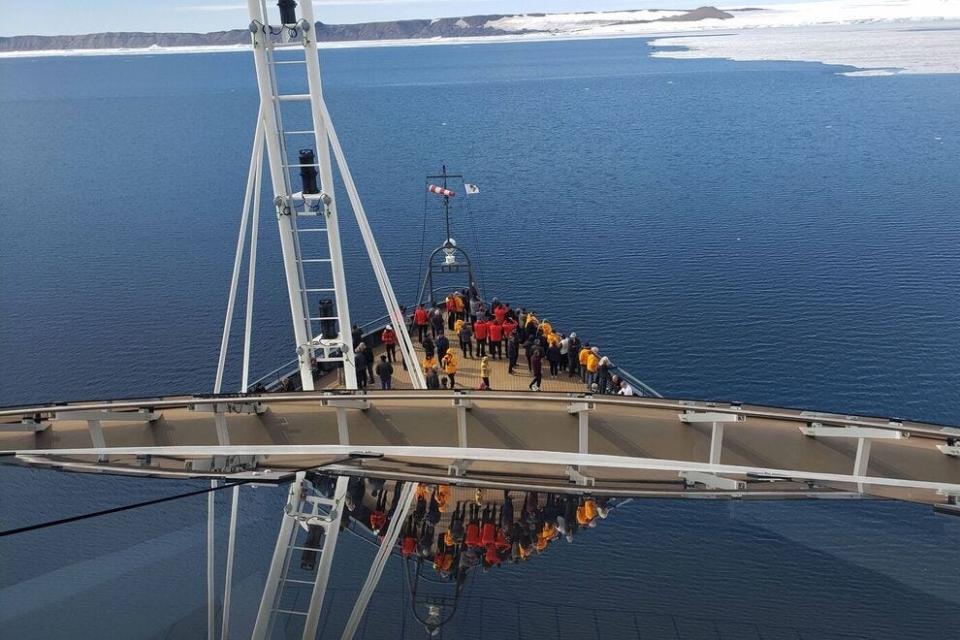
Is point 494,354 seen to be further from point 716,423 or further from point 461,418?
point 716,423

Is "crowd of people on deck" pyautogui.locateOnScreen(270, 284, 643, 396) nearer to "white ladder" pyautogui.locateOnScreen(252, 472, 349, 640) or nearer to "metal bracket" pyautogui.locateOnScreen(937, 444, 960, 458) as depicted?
"metal bracket" pyautogui.locateOnScreen(937, 444, 960, 458)

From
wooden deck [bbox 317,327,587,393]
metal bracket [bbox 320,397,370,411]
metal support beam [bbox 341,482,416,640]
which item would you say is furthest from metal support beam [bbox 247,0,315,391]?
metal support beam [bbox 341,482,416,640]

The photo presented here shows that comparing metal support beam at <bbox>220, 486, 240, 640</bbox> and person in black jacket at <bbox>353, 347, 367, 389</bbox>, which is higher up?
metal support beam at <bbox>220, 486, 240, 640</bbox>

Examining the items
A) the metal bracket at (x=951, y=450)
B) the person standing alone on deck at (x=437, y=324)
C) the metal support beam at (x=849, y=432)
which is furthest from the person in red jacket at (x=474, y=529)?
the person standing alone on deck at (x=437, y=324)

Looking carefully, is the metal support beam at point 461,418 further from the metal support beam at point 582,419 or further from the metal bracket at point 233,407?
the metal bracket at point 233,407

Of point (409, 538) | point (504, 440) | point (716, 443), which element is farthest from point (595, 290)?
point (409, 538)

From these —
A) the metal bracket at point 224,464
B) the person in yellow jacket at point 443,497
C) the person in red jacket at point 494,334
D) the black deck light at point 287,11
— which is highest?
the black deck light at point 287,11

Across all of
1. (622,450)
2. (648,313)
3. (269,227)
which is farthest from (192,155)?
(622,450)
